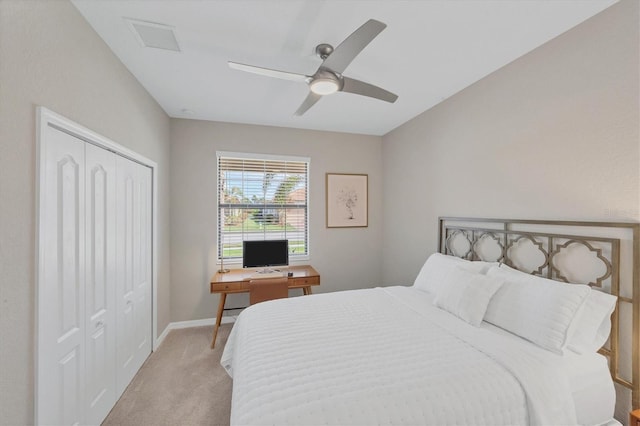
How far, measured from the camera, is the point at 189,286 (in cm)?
341

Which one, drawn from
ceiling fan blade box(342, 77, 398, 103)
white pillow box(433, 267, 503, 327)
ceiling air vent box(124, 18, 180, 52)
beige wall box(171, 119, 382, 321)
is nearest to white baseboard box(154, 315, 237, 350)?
beige wall box(171, 119, 382, 321)

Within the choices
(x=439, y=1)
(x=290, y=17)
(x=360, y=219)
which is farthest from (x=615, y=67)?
(x=360, y=219)

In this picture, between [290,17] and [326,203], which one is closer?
[290,17]

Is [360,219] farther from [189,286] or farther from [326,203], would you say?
[189,286]

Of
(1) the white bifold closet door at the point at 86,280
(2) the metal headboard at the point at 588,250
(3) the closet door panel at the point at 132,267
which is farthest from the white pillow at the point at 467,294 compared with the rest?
(3) the closet door panel at the point at 132,267

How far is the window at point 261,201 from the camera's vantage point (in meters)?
3.62

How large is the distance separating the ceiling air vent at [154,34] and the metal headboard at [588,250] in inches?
118

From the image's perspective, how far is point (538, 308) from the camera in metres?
1.60

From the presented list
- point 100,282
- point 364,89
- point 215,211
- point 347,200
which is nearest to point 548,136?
point 364,89

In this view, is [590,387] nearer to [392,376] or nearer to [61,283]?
[392,376]

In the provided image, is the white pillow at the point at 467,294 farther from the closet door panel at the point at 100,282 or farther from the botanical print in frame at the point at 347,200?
the closet door panel at the point at 100,282

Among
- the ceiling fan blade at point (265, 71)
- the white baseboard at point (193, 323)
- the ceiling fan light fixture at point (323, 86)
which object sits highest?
the ceiling fan blade at point (265, 71)

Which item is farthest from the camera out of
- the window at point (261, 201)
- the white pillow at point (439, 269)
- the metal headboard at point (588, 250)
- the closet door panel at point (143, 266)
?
the window at point (261, 201)

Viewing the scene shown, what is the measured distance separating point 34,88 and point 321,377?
1991 millimetres
